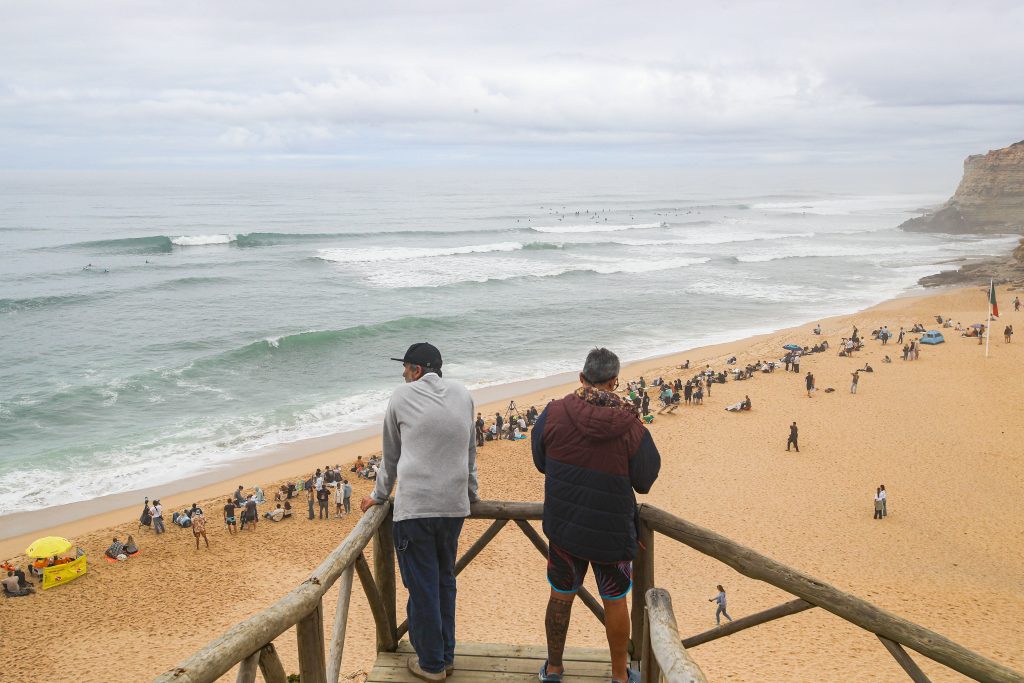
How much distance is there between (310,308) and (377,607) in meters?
39.4

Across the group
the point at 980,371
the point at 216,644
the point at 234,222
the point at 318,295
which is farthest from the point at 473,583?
the point at 234,222

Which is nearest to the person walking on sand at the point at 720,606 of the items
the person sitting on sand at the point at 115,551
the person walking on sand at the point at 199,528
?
the person walking on sand at the point at 199,528

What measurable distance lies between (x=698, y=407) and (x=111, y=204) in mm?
110729

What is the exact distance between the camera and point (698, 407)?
2458cm

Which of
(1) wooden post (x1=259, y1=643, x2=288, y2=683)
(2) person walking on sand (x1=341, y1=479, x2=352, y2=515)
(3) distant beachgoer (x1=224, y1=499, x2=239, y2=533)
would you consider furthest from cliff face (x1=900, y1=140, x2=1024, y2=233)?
(1) wooden post (x1=259, y1=643, x2=288, y2=683)

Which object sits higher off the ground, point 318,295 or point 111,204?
point 111,204

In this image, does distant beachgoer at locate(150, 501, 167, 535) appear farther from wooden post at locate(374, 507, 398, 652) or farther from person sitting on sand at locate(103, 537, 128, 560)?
wooden post at locate(374, 507, 398, 652)

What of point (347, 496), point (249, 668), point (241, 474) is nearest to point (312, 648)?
point (249, 668)

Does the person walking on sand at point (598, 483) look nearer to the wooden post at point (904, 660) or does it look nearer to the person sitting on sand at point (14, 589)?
the wooden post at point (904, 660)

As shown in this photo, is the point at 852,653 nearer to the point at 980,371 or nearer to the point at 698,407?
the point at 698,407

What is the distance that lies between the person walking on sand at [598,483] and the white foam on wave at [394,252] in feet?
186

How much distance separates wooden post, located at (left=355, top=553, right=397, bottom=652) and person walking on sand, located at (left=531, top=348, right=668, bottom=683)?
95cm

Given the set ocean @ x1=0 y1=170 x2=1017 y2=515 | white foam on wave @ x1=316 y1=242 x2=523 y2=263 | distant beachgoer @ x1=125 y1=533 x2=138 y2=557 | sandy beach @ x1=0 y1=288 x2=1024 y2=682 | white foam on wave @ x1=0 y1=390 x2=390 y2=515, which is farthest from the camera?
white foam on wave @ x1=316 y1=242 x2=523 y2=263

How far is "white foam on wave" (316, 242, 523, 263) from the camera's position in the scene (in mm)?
60000
